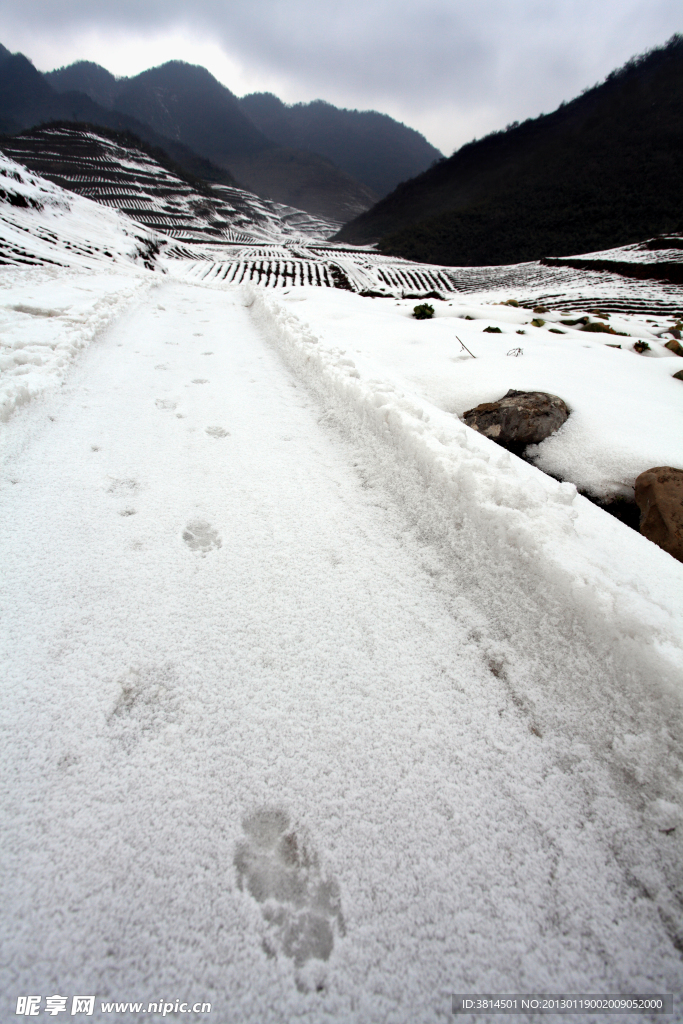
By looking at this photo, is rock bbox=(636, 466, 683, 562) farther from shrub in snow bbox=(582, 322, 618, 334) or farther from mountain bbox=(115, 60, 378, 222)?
mountain bbox=(115, 60, 378, 222)

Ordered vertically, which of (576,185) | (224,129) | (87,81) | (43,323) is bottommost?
(43,323)

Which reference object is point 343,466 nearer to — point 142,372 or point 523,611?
point 523,611

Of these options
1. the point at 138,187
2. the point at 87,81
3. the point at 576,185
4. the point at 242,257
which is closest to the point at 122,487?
the point at 242,257

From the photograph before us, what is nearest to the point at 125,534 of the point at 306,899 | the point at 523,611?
the point at 306,899

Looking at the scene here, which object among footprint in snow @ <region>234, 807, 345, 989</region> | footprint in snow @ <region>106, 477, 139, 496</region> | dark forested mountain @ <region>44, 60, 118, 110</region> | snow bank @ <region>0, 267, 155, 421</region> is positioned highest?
dark forested mountain @ <region>44, 60, 118, 110</region>

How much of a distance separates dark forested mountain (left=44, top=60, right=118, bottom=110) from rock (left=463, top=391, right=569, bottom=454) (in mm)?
168231

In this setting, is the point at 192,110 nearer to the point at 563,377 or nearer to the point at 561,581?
the point at 563,377

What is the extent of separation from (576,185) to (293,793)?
3534 centimetres

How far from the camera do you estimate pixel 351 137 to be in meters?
119

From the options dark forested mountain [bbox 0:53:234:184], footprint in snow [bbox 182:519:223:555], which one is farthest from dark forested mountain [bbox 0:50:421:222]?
footprint in snow [bbox 182:519:223:555]

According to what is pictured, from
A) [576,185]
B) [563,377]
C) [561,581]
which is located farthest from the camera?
[576,185]

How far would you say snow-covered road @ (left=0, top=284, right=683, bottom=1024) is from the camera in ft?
2.23

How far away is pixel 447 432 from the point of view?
6.36 ft

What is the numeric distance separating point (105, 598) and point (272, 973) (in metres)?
1.00
